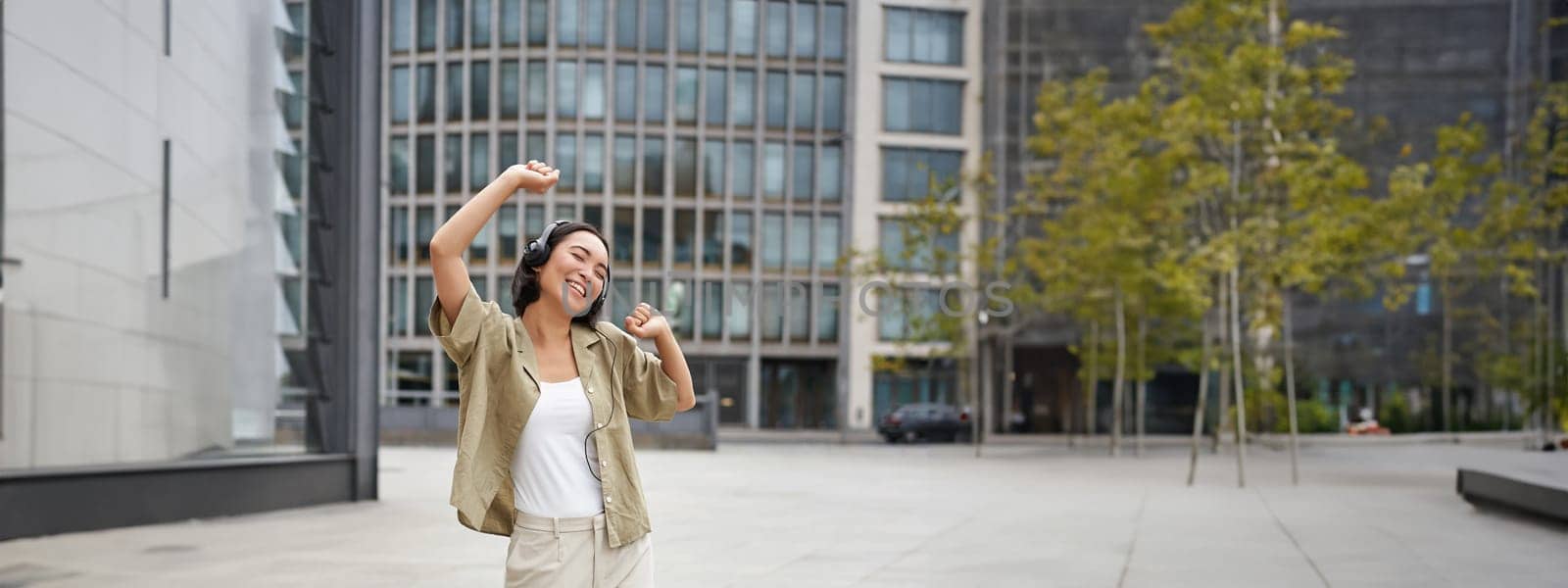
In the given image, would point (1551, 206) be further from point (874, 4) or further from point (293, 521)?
point (874, 4)

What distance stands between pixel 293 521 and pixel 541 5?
46.9 metres

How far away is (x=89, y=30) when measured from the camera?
13469mm

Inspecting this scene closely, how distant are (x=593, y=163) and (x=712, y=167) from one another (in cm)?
438

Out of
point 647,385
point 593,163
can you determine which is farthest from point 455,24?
point 647,385

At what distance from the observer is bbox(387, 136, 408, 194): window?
62.5 meters

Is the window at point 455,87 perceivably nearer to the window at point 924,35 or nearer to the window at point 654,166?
the window at point 654,166

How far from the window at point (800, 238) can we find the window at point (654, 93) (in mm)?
6299

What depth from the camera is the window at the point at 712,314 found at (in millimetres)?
62188

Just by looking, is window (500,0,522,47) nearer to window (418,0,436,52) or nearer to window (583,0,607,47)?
window (583,0,607,47)

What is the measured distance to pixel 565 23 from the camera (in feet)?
198

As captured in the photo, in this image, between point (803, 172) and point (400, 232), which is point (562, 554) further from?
point (400, 232)

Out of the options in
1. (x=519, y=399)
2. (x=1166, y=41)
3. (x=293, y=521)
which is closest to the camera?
(x=519, y=399)

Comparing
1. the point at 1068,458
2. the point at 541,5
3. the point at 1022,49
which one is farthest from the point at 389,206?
the point at 1068,458

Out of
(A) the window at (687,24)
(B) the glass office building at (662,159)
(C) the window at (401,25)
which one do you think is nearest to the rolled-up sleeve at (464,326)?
(B) the glass office building at (662,159)
